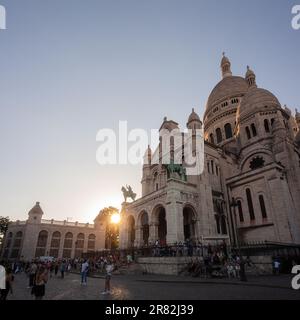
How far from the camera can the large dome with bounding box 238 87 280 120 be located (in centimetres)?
3309

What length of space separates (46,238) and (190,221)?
115ft

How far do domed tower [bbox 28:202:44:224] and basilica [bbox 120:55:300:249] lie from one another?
24830mm

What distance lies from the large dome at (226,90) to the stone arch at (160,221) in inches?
1194

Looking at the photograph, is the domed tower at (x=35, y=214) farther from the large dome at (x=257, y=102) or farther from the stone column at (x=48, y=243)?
the large dome at (x=257, y=102)

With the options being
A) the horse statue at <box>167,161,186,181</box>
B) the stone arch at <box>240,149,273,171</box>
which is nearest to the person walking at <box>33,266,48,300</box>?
the horse statue at <box>167,161,186,181</box>

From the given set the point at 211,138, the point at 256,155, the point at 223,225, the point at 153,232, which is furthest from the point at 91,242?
the point at 256,155

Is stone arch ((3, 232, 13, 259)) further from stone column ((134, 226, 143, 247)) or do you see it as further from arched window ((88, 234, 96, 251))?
stone column ((134, 226, 143, 247))

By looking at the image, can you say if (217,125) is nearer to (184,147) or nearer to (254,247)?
(184,147)

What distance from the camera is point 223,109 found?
4534 cm

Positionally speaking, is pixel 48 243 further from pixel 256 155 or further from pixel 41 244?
pixel 256 155

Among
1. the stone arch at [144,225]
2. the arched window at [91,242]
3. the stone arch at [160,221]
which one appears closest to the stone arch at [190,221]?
the stone arch at [160,221]

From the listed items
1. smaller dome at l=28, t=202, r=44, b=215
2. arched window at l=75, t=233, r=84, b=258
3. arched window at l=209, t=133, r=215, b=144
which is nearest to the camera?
arched window at l=209, t=133, r=215, b=144

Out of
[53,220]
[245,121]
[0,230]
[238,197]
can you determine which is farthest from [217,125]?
[0,230]
